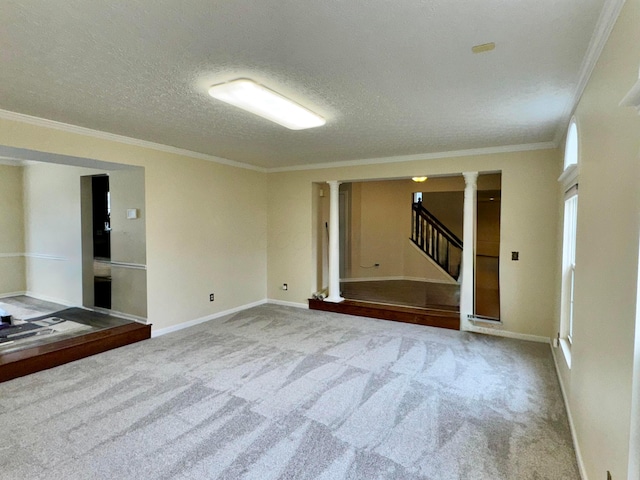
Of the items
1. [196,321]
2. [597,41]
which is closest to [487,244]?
[196,321]

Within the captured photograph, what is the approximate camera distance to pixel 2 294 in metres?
6.05

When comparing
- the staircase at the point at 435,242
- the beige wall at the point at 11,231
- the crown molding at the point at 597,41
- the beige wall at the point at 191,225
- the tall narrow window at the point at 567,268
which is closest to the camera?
the crown molding at the point at 597,41

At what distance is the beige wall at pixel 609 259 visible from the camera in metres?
1.24

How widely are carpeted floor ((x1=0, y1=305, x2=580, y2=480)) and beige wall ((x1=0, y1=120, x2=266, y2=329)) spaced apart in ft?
3.12

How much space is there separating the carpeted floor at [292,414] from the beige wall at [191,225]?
0.95 metres

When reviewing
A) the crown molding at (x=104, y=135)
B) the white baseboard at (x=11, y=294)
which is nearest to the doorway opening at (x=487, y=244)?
the crown molding at (x=104, y=135)

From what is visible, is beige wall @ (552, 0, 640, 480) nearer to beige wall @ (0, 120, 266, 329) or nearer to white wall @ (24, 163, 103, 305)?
beige wall @ (0, 120, 266, 329)

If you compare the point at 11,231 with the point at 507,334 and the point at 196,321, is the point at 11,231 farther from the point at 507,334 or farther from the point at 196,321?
the point at 507,334

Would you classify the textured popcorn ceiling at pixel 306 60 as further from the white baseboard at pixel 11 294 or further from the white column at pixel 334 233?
the white baseboard at pixel 11 294

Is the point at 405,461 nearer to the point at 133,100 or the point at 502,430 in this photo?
the point at 502,430

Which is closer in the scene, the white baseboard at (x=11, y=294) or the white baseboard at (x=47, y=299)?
the white baseboard at (x=47, y=299)

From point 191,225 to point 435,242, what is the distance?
5600 millimetres

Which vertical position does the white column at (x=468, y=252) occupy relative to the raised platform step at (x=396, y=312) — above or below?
above

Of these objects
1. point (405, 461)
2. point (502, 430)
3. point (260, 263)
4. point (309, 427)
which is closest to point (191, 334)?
point (260, 263)
